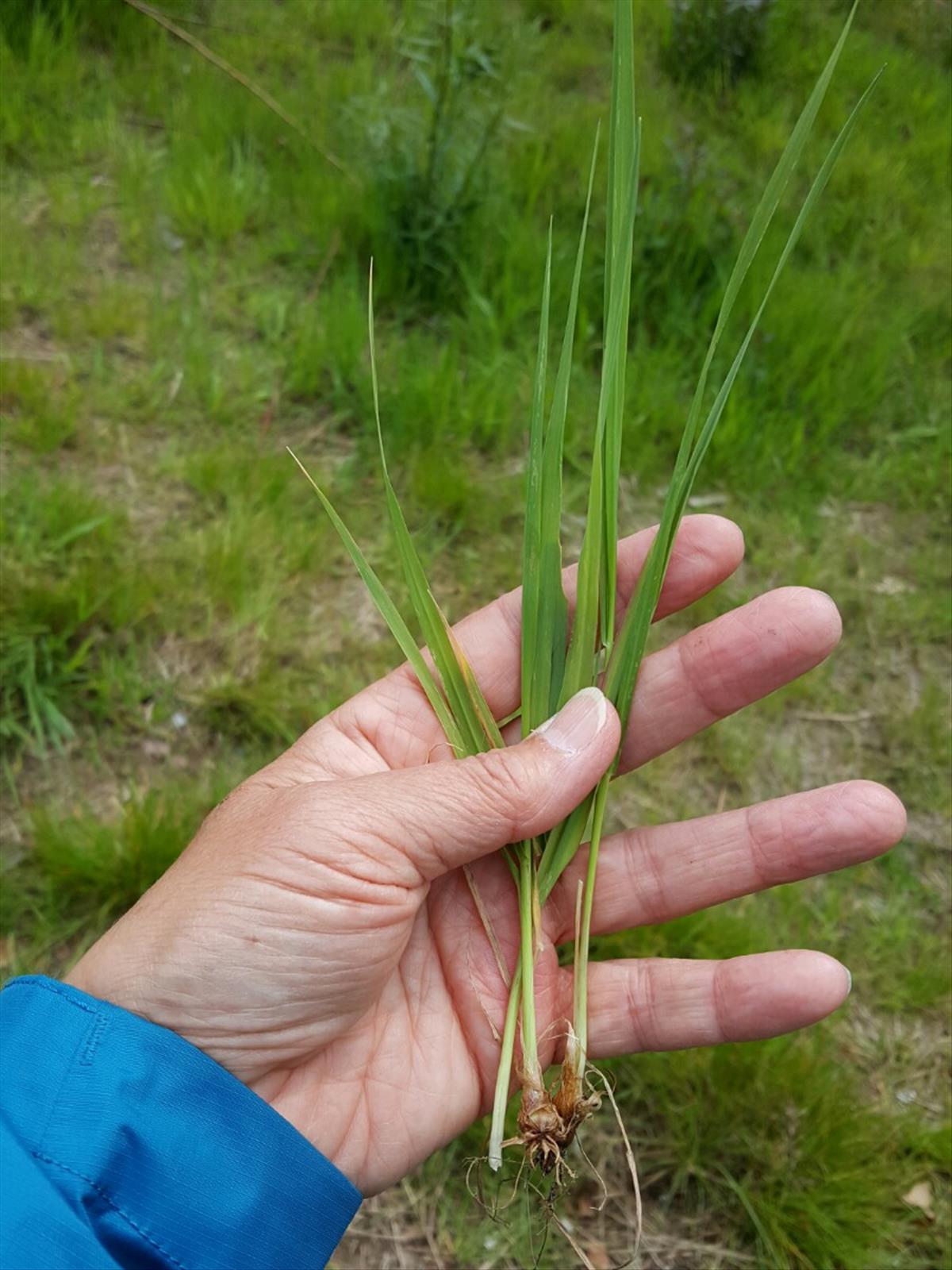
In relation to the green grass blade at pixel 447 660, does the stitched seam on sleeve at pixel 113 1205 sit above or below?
Answer: below

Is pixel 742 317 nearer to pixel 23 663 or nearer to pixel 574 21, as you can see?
pixel 574 21

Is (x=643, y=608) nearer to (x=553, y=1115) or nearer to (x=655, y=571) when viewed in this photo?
(x=655, y=571)

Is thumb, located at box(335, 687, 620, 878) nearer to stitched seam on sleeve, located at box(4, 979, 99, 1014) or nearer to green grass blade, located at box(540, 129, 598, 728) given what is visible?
green grass blade, located at box(540, 129, 598, 728)

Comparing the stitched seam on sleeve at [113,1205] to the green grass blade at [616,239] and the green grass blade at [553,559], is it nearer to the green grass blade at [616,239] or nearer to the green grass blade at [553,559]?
the green grass blade at [553,559]

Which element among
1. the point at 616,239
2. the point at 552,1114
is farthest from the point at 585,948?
the point at 616,239

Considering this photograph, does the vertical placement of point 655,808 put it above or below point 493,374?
below

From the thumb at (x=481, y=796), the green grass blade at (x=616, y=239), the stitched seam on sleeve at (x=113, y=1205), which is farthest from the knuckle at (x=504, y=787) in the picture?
the stitched seam on sleeve at (x=113, y=1205)

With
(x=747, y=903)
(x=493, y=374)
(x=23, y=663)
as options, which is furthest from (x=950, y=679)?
(x=23, y=663)
